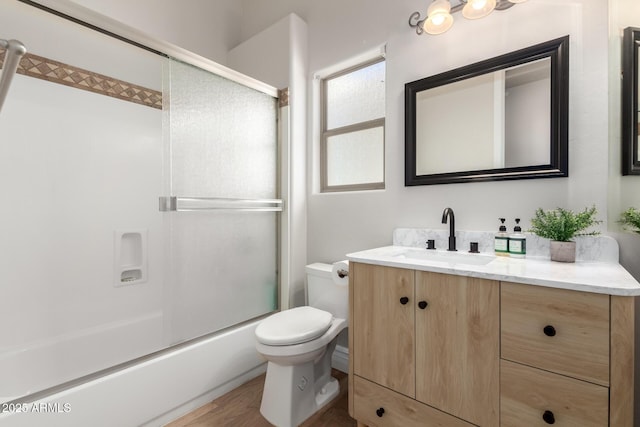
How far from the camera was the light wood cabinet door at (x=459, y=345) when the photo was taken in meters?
0.99

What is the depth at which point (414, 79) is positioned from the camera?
170 centimetres

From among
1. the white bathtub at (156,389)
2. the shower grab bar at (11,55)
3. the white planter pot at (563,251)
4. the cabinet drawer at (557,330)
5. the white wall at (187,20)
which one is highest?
the white wall at (187,20)

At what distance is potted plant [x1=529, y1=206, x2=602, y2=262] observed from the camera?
1161 mm

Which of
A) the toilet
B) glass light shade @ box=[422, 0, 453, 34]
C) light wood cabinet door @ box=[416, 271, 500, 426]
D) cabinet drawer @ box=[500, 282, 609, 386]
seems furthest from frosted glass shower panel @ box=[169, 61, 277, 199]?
cabinet drawer @ box=[500, 282, 609, 386]

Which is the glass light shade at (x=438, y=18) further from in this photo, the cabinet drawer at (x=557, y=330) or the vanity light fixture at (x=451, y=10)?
the cabinet drawer at (x=557, y=330)

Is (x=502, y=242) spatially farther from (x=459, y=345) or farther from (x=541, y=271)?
(x=459, y=345)

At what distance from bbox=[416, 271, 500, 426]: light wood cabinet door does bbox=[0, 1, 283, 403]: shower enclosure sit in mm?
1257

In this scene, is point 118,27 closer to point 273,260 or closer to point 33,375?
point 273,260

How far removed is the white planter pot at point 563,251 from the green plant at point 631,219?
207mm

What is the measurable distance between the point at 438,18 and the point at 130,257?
245 cm

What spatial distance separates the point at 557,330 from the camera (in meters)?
0.88

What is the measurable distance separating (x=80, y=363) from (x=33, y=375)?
212mm

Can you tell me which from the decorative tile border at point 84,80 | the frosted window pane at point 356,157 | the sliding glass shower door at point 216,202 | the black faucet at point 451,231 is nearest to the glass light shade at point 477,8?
the frosted window pane at point 356,157

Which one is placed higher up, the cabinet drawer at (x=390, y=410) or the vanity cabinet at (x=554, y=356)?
the vanity cabinet at (x=554, y=356)
